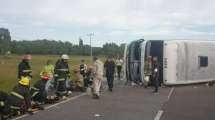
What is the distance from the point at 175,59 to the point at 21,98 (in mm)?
15132

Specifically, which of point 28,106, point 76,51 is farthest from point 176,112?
point 76,51

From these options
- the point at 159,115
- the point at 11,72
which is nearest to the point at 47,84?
the point at 159,115

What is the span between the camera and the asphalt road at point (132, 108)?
585 inches

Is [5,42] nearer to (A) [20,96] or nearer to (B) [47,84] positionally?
(B) [47,84]

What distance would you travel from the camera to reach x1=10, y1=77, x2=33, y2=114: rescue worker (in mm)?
14306

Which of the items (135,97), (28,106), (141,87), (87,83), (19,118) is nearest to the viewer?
(19,118)

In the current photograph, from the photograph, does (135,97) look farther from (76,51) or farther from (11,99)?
(76,51)

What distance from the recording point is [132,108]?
56.4 feet

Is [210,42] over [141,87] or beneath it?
over

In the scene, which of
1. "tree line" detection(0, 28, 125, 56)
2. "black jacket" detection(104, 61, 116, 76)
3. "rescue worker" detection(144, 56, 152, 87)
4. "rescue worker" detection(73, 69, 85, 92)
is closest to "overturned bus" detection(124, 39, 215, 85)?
"rescue worker" detection(144, 56, 152, 87)

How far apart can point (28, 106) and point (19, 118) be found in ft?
3.26

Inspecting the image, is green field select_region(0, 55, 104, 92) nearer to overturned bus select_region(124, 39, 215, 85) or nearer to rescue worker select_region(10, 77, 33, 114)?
overturned bus select_region(124, 39, 215, 85)

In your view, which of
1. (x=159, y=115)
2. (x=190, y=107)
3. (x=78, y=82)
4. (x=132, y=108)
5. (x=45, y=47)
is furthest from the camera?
(x=45, y=47)

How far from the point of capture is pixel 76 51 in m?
118
